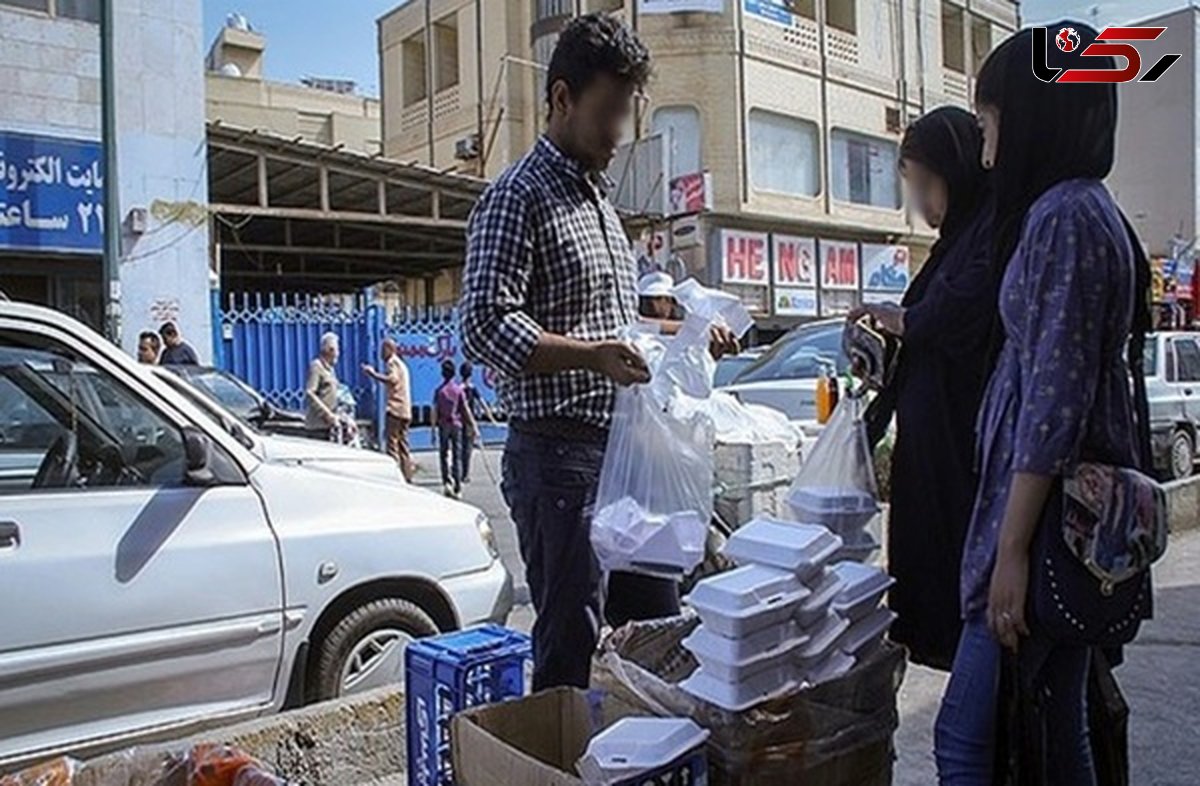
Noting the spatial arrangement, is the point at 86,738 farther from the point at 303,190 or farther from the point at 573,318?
the point at 303,190

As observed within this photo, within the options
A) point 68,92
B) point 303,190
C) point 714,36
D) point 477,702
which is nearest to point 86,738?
point 477,702

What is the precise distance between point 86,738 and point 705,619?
217cm

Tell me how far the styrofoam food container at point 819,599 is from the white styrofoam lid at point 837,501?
26cm

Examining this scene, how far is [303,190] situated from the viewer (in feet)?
56.0

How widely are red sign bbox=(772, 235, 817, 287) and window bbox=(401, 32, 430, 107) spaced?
11.4m

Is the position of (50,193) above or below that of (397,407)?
above

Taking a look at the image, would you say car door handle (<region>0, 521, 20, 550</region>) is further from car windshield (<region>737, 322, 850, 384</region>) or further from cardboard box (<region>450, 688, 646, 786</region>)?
car windshield (<region>737, 322, 850, 384</region>)

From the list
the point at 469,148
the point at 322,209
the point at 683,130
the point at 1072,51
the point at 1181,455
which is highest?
the point at 469,148

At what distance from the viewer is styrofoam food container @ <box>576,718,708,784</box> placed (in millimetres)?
1822

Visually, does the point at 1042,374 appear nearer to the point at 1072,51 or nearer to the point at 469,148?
the point at 1072,51

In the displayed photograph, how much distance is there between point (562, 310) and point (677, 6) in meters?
21.0

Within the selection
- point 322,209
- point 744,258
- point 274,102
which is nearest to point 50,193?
point 322,209

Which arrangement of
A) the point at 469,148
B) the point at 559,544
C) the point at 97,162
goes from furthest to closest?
the point at 469,148, the point at 97,162, the point at 559,544

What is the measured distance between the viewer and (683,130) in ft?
73.1
